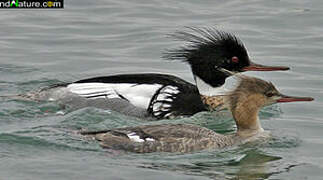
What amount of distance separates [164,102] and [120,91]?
22.3 inches

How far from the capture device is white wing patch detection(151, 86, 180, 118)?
400 inches

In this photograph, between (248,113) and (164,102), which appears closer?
(248,113)

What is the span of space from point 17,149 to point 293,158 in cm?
278

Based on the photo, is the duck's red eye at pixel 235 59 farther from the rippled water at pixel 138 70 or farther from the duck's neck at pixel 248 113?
the duck's neck at pixel 248 113

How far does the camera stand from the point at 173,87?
10203mm

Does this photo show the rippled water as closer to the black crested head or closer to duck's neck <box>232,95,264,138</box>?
duck's neck <box>232,95,264,138</box>

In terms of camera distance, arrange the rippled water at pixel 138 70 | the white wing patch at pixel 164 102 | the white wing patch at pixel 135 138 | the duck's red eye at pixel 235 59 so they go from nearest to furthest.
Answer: the rippled water at pixel 138 70
the white wing patch at pixel 135 138
the white wing patch at pixel 164 102
the duck's red eye at pixel 235 59

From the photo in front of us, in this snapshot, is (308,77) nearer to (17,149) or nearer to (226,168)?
(226,168)

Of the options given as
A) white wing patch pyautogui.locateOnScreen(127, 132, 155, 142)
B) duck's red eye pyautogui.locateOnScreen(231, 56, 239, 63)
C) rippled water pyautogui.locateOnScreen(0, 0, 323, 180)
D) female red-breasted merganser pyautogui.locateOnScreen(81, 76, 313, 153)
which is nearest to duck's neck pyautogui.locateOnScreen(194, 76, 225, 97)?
rippled water pyautogui.locateOnScreen(0, 0, 323, 180)

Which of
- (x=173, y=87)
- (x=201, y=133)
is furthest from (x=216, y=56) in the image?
(x=201, y=133)

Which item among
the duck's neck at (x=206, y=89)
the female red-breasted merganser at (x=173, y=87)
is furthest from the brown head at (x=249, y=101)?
the duck's neck at (x=206, y=89)

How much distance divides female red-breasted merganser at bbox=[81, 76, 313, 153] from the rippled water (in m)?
0.09

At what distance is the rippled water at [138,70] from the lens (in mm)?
8125

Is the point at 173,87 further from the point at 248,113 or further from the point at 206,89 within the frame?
the point at 248,113
